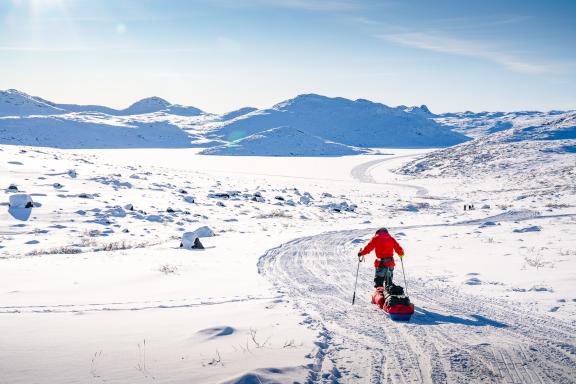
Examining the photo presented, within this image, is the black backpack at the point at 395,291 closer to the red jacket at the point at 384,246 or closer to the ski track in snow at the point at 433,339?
the ski track in snow at the point at 433,339

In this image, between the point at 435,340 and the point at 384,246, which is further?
the point at 384,246

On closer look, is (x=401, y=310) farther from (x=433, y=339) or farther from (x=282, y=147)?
(x=282, y=147)

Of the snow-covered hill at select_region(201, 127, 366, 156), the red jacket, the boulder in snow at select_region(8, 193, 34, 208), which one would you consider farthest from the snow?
the snow-covered hill at select_region(201, 127, 366, 156)

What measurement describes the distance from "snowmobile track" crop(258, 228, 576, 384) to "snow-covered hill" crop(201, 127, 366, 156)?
4960 inches

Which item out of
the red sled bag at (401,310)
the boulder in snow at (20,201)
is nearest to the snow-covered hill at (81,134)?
the boulder in snow at (20,201)

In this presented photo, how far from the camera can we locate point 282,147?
147 m

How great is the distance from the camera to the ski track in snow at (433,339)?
653cm

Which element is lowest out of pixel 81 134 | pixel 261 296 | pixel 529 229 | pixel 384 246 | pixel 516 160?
pixel 261 296

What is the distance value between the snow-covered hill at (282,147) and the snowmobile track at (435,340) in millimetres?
125987

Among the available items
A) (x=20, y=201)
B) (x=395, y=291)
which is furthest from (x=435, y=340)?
(x=20, y=201)

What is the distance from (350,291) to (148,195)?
27.0 m

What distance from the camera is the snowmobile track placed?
6523 mm

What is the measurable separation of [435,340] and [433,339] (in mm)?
61

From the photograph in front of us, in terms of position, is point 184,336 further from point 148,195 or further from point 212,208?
point 148,195
